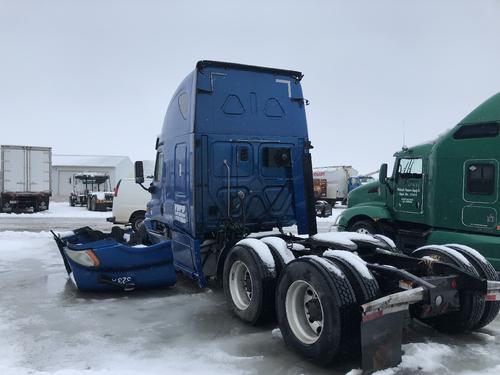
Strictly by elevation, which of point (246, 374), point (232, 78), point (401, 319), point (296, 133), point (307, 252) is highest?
point (232, 78)

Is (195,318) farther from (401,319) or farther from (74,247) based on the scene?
(401,319)

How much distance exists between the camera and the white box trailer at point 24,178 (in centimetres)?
2495

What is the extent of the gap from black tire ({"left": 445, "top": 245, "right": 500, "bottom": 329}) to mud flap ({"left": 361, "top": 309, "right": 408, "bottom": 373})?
4.92ft

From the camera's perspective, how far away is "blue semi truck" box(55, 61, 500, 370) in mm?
4172

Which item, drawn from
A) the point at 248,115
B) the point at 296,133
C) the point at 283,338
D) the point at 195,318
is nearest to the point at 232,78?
the point at 248,115

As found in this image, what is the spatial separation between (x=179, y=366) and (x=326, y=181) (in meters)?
31.2

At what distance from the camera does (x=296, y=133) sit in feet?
25.1

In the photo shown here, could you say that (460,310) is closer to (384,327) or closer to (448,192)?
(384,327)

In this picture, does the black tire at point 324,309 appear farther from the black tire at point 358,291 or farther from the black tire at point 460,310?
the black tire at point 460,310

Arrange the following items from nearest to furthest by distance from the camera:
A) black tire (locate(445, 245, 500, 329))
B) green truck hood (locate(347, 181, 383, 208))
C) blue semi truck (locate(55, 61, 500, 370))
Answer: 1. blue semi truck (locate(55, 61, 500, 370))
2. black tire (locate(445, 245, 500, 329))
3. green truck hood (locate(347, 181, 383, 208))

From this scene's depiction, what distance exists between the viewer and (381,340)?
13.1 ft

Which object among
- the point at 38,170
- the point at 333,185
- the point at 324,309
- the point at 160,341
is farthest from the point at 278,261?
the point at 333,185

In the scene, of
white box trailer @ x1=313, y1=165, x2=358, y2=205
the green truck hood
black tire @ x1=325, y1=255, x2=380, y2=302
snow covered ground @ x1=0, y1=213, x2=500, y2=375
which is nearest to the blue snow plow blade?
snow covered ground @ x1=0, y1=213, x2=500, y2=375

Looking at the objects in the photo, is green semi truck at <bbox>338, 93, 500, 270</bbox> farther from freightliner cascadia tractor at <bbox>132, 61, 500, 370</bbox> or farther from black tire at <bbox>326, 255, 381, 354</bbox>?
black tire at <bbox>326, 255, 381, 354</bbox>
